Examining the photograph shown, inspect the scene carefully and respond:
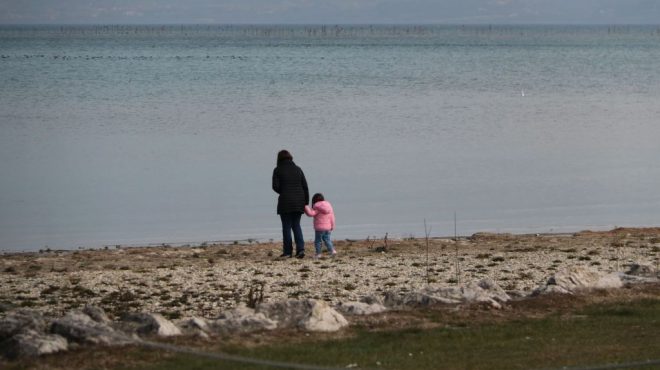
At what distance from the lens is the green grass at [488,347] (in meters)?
10.4

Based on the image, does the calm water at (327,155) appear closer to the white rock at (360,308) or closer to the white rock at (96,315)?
the white rock at (360,308)

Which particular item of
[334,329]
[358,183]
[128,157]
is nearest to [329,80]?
[128,157]

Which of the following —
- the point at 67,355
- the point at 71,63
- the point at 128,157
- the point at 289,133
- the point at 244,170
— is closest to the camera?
the point at 67,355

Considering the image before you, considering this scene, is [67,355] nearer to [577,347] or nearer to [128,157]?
[577,347]

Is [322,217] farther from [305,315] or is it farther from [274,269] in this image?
[305,315]

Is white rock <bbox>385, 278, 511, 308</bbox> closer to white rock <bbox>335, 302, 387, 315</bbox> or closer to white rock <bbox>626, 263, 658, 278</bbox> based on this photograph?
white rock <bbox>335, 302, 387, 315</bbox>

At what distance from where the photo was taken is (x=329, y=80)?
3196 inches

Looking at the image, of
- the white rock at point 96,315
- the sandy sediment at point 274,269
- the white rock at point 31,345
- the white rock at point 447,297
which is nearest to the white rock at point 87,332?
the white rock at point 31,345

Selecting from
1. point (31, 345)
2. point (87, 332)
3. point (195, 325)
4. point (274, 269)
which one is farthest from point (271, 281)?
point (31, 345)

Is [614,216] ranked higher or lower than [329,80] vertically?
lower

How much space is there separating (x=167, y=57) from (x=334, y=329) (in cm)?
11453

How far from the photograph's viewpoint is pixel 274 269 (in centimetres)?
1772

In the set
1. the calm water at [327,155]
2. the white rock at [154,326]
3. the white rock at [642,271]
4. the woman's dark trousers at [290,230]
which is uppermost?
the calm water at [327,155]

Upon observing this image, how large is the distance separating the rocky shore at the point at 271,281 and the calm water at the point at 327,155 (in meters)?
4.12
